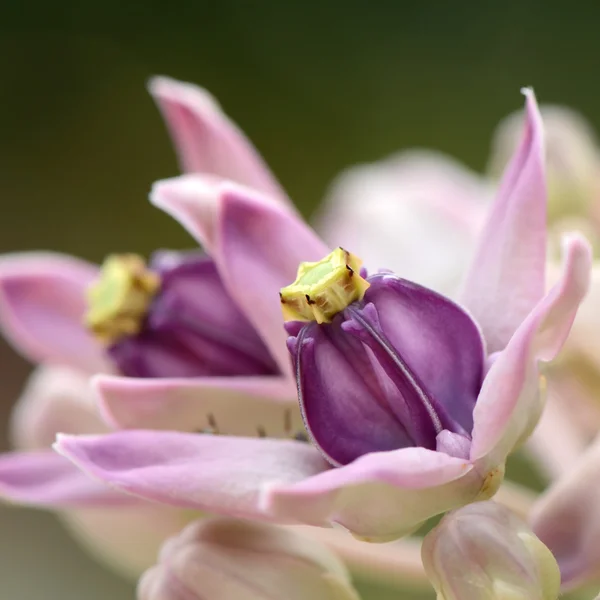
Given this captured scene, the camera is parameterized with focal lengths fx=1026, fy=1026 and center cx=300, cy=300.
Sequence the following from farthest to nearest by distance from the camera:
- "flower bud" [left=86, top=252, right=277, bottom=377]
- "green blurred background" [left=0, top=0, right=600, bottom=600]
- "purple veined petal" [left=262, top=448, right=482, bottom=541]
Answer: "green blurred background" [left=0, top=0, right=600, bottom=600] < "flower bud" [left=86, top=252, right=277, bottom=377] < "purple veined petal" [left=262, top=448, right=482, bottom=541]

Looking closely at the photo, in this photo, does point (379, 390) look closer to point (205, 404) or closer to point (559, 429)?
point (205, 404)

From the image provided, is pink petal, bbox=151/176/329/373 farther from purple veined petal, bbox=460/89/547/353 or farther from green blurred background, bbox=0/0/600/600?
green blurred background, bbox=0/0/600/600

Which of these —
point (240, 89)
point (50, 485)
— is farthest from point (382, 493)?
point (240, 89)

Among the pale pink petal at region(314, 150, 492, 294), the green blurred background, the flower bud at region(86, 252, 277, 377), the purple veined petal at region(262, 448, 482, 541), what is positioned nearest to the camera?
the purple veined petal at region(262, 448, 482, 541)

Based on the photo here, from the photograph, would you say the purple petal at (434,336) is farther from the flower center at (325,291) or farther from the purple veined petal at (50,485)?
the purple veined petal at (50,485)

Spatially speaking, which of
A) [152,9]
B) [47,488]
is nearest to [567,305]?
[47,488]

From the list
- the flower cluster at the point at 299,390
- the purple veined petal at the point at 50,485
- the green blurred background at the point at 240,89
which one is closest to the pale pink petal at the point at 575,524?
the flower cluster at the point at 299,390

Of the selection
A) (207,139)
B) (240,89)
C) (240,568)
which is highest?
(207,139)

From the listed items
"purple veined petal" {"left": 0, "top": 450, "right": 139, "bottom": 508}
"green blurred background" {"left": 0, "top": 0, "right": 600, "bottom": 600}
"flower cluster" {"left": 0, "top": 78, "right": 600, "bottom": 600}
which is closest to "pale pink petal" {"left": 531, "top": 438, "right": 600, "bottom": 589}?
"flower cluster" {"left": 0, "top": 78, "right": 600, "bottom": 600}
